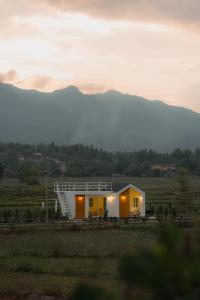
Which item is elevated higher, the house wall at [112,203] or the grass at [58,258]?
the house wall at [112,203]

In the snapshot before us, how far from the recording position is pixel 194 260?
2.86 meters

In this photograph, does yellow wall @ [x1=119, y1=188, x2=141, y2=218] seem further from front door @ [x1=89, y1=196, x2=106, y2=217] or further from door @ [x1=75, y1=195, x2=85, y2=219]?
door @ [x1=75, y1=195, x2=85, y2=219]

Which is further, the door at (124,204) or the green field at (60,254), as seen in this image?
the door at (124,204)

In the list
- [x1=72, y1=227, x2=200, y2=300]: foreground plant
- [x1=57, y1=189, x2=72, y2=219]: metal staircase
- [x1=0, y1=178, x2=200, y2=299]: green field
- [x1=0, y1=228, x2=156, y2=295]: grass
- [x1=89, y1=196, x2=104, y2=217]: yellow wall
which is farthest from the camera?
[x1=89, y1=196, x2=104, y2=217]: yellow wall

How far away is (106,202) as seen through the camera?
47156mm

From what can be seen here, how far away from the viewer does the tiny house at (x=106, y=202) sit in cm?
4672

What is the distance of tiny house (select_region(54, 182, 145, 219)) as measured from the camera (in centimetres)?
4672

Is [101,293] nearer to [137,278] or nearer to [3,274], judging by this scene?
[137,278]

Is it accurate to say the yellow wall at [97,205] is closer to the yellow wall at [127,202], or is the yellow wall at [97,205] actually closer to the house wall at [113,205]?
the house wall at [113,205]

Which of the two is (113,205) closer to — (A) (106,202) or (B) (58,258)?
(A) (106,202)

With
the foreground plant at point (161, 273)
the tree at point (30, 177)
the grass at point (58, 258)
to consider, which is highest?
the tree at point (30, 177)

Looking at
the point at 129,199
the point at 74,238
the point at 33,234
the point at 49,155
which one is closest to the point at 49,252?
the point at 74,238

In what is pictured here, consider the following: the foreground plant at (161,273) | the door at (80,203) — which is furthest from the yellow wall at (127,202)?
the foreground plant at (161,273)

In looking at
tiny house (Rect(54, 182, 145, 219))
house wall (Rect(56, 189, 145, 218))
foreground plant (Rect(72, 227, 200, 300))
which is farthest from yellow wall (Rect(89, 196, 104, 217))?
foreground plant (Rect(72, 227, 200, 300))
